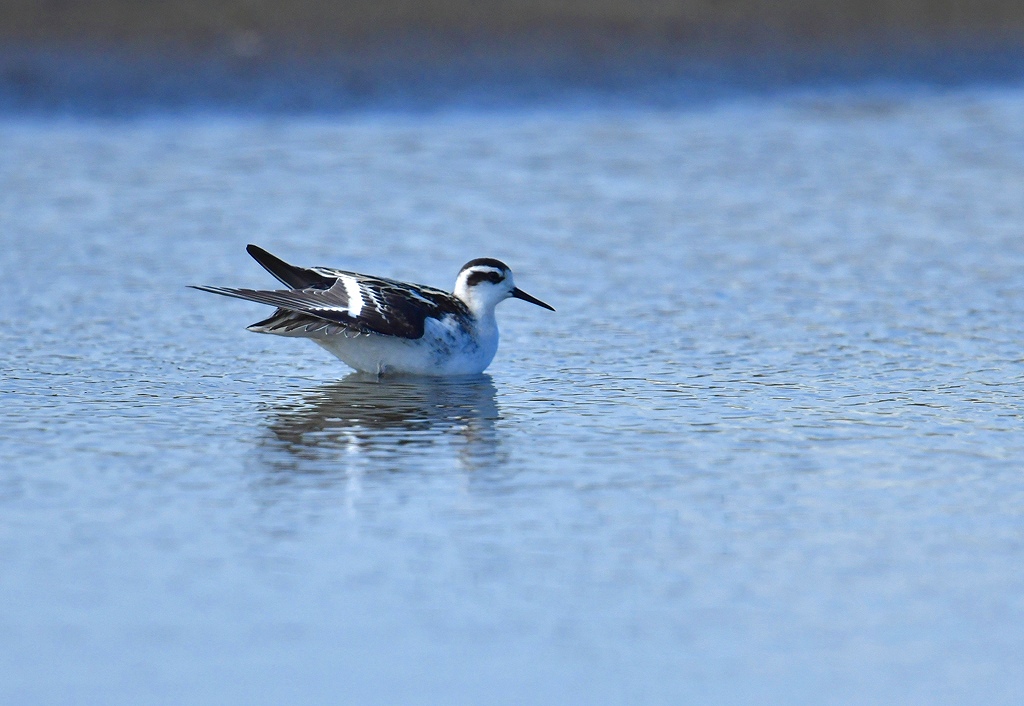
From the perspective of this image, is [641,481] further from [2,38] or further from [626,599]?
[2,38]

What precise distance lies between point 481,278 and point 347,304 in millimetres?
943

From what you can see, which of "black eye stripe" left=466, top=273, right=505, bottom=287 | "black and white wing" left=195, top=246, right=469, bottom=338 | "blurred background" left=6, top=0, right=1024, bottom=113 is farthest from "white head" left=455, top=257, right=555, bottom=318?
"blurred background" left=6, top=0, right=1024, bottom=113

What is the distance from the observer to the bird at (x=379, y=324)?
848cm

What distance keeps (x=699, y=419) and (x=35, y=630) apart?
3443 mm

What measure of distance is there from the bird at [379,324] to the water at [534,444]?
0.17 m

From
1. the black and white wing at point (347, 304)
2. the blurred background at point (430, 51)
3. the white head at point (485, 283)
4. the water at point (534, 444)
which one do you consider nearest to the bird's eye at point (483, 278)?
the white head at point (485, 283)

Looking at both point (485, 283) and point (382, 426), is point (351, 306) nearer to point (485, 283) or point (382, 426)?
point (485, 283)

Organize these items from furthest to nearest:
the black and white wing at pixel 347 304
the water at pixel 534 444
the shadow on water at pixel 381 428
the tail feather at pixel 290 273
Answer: the tail feather at pixel 290 273
the black and white wing at pixel 347 304
the shadow on water at pixel 381 428
the water at pixel 534 444

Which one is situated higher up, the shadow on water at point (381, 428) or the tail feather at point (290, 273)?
the tail feather at point (290, 273)

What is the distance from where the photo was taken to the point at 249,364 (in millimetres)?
8891

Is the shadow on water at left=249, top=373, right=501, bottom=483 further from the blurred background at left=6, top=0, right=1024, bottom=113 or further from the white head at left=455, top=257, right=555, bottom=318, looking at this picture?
the blurred background at left=6, top=0, right=1024, bottom=113

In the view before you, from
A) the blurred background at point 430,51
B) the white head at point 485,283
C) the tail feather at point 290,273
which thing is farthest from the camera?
the blurred background at point 430,51

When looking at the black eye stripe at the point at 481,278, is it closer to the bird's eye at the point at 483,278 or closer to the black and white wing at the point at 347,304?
the bird's eye at the point at 483,278

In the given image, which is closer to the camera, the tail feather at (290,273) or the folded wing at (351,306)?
the folded wing at (351,306)
